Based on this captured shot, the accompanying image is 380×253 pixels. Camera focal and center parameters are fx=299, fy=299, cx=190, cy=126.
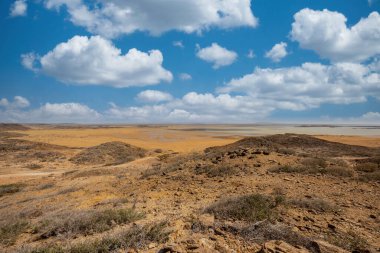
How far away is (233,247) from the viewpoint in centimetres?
552

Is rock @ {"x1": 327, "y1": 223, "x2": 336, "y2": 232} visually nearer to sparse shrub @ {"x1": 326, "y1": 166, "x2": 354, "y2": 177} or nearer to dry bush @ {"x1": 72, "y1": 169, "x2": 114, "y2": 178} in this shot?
sparse shrub @ {"x1": 326, "y1": 166, "x2": 354, "y2": 177}

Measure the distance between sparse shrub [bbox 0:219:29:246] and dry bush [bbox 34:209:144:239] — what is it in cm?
44

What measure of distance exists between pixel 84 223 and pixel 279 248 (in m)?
4.67

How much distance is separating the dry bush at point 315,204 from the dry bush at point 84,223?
411 centimetres

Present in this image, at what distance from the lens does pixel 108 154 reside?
3388cm

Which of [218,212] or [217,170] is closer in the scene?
[218,212]

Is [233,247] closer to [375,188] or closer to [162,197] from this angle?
[162,197]

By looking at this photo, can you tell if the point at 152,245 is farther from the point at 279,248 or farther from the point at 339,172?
the point at 339,172

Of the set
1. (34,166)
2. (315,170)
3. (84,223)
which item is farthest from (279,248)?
(34,166)

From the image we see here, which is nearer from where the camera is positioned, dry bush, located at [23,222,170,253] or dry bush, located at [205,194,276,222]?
dry bush, located at [23,222,170,253]

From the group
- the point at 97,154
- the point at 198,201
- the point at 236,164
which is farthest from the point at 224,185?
the point at 97,154

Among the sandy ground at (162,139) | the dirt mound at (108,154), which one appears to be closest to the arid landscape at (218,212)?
the dirt mound at (108,154)

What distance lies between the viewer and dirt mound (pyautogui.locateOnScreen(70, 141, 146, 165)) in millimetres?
30906

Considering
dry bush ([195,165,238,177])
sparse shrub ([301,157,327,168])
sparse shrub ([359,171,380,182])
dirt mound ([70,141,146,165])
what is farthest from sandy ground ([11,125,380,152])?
sparse shrub ([359,171,380,182])
